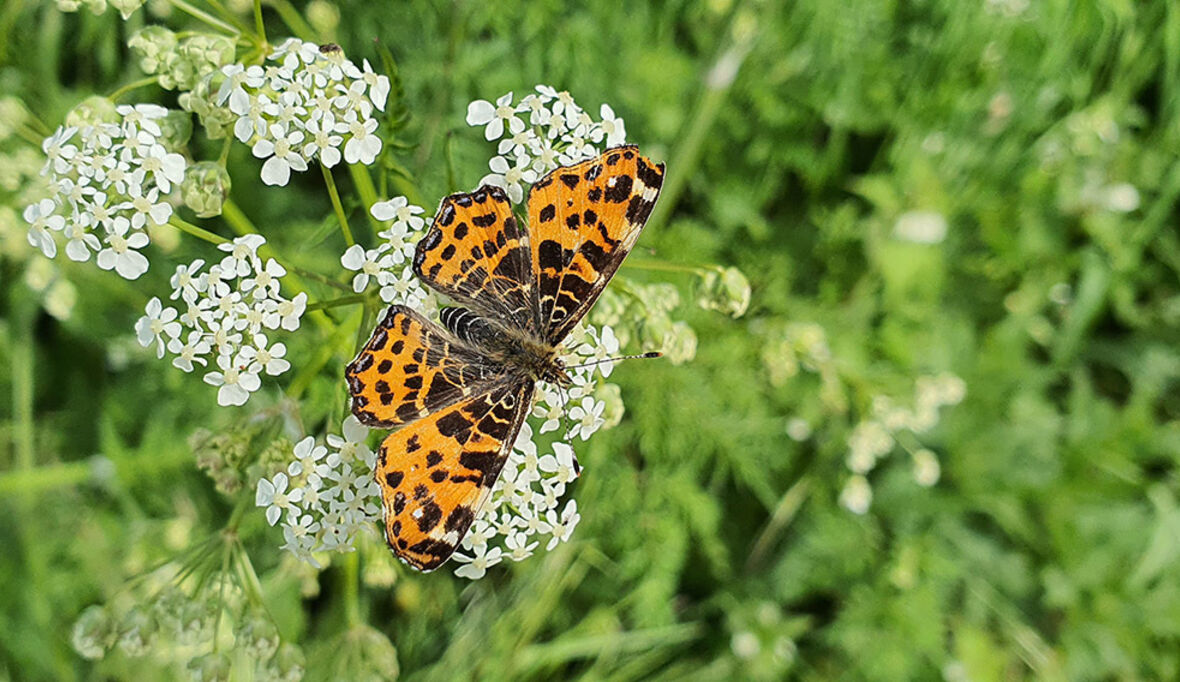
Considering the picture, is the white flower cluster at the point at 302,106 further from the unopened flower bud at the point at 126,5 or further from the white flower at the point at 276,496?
the white flower at the point at 276,496

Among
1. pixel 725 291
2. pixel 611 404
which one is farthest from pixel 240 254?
pixel 725 291

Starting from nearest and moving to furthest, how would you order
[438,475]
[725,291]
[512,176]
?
[438,475] < [512,176] < [725,291]

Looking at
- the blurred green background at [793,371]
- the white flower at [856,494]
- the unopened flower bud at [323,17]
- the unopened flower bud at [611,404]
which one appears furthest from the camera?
the white flower at [856,494]

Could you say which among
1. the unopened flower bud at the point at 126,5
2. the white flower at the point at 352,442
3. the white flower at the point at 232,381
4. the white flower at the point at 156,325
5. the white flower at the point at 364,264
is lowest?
the white flower at the point at 352,442

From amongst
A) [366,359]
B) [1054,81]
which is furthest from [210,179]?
[1054,81]

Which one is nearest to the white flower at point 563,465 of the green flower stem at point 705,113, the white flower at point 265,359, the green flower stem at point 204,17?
the white flower at point 265,359

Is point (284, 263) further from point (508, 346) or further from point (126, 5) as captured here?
point (126, 5)

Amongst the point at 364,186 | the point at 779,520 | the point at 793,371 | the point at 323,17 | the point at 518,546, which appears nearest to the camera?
the point at 518,546

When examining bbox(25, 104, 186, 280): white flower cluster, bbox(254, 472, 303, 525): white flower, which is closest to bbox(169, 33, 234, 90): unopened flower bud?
bbox(25, 104, 186, 280): white flower cluster
